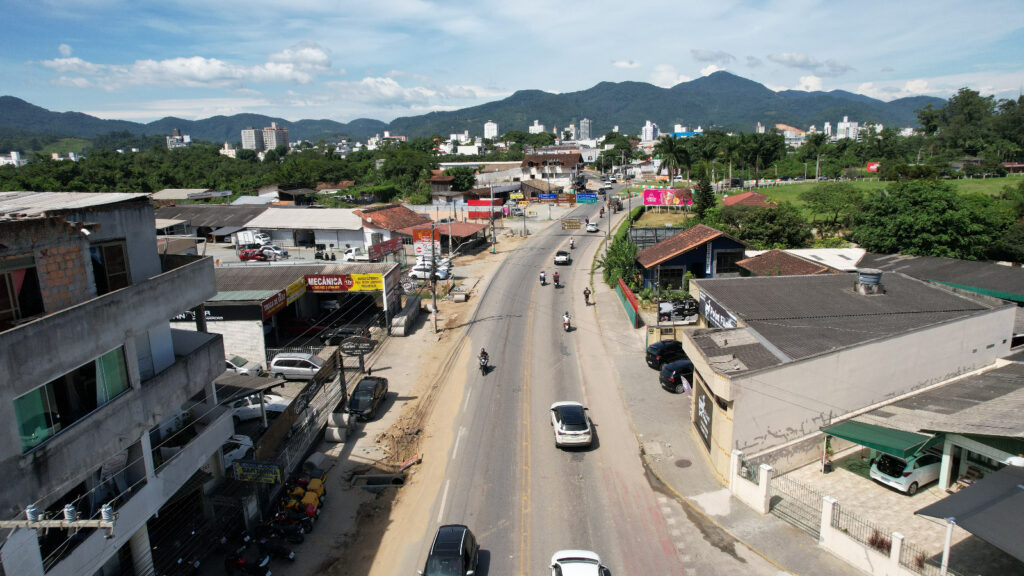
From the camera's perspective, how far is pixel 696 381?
2175 centimetres

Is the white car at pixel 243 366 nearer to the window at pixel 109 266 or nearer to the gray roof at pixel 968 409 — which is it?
the window at pixel 109 266

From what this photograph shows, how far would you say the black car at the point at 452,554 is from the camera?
13.7m

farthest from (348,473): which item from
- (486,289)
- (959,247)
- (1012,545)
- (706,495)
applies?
(959,247)

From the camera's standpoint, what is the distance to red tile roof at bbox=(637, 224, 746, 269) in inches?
1570

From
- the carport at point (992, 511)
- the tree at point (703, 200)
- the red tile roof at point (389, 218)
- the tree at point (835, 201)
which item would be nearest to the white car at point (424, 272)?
the red tile roof at point (389, 218)

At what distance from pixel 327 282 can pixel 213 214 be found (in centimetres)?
4199

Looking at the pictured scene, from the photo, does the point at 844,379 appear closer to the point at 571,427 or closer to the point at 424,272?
the point at 571,427

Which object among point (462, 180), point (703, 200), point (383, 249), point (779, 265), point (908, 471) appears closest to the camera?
point (908, 471)

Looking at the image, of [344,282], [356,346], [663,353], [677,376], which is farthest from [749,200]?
[356,346]

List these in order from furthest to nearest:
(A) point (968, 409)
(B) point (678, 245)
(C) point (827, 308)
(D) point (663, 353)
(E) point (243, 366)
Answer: (B) point (678, 245), (D) point (663, 353), (E) point (243, 366), (C) point (827, 308), (A) point (968, 409)

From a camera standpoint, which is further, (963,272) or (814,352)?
(963,272)

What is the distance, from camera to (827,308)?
986 inches

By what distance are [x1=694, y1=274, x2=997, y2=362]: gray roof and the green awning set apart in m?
2.53

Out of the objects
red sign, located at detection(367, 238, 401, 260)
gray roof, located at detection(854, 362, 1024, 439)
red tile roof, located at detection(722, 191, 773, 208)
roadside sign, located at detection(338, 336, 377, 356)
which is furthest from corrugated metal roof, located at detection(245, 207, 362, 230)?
gray roof, located at detection(854, 362, 1024, 439)
